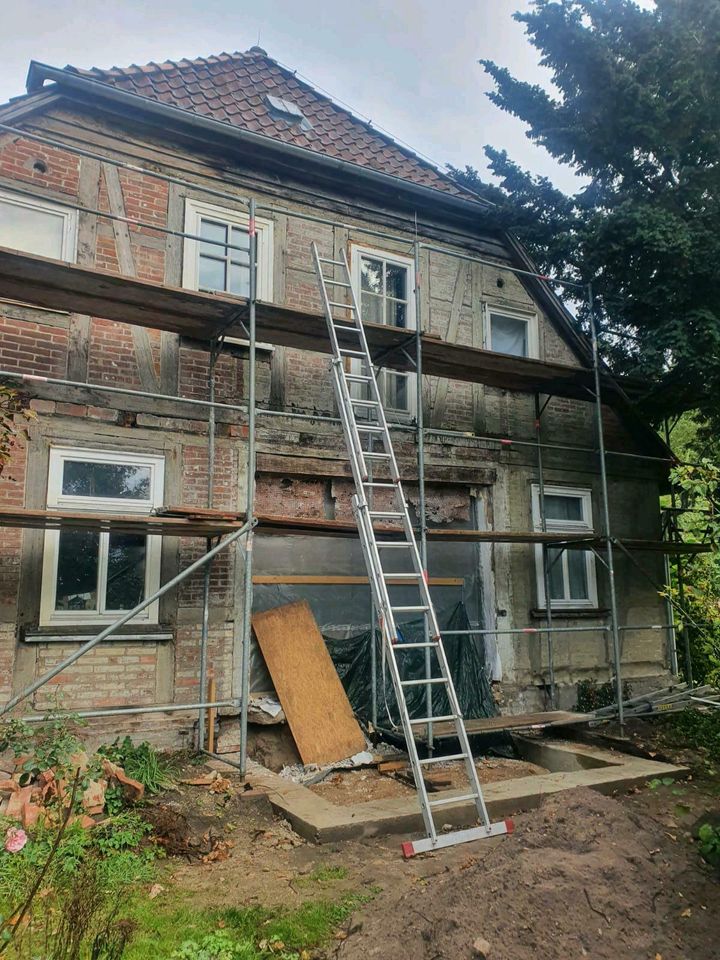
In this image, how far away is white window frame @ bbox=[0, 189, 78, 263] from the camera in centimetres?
735

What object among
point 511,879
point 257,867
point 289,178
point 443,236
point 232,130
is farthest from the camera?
point 443,236

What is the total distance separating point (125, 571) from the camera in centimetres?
731

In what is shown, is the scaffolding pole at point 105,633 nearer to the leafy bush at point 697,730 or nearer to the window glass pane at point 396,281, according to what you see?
the window glass pane at point 396,281

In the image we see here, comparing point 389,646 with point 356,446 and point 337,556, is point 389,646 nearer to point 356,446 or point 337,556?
point 356,446

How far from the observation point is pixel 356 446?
6707 millimetres

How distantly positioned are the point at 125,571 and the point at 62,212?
3714mm

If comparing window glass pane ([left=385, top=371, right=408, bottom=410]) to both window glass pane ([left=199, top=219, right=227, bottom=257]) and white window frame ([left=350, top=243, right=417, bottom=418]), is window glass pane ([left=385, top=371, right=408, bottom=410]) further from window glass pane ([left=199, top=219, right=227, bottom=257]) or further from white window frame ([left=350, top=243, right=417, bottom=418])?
window glass pane ([left=199, top=219, right=227, bottom=257])

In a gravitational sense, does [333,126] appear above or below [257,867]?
above

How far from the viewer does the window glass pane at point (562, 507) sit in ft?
33.0

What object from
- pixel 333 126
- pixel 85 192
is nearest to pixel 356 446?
pixel 85 192

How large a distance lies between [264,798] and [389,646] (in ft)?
5.58

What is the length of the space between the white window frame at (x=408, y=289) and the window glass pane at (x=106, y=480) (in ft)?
9.24

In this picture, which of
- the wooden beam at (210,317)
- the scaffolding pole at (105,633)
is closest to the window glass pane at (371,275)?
the wooden beam at (210,317)

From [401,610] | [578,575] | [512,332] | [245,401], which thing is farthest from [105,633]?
[512,332]
